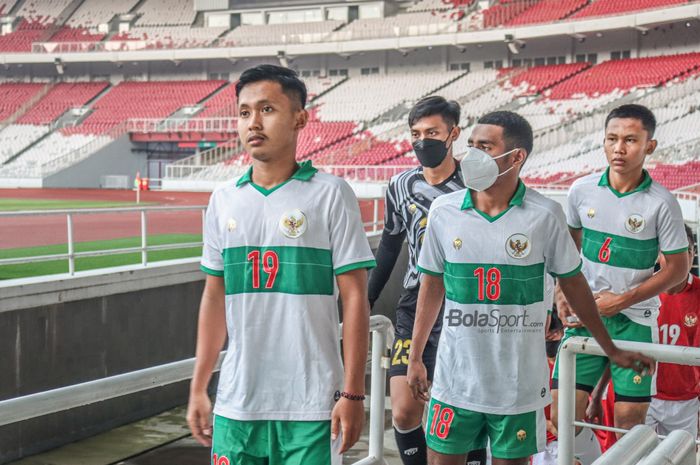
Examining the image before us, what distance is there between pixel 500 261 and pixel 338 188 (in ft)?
3.20

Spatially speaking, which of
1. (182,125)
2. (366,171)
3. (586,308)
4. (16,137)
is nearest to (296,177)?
(586,308)

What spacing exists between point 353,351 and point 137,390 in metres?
0.73

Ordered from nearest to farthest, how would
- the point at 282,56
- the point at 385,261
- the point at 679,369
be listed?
the point at 385,261 < the point at 679,369 < the point at 282,56

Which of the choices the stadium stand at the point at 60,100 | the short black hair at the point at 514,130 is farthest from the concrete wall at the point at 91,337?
the stadium stand at the point at 60,100

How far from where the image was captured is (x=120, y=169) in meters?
46.8

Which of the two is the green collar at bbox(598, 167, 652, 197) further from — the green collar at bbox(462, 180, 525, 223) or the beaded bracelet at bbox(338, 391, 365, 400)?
the beaded bracelet at bbox(338, 391, 365, 400)

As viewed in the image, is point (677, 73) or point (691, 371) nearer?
point (691, 371)

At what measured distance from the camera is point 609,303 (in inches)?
189

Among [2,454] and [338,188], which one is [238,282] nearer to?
[338,188]

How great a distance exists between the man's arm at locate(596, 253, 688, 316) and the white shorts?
3.78ft

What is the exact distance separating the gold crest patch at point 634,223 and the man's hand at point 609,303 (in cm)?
37

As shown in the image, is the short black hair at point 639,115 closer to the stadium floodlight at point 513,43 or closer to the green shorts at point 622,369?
the green shorts at point 622,369

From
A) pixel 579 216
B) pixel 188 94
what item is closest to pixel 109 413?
pixel 579 216

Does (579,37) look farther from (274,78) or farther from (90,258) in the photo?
(274,78)
